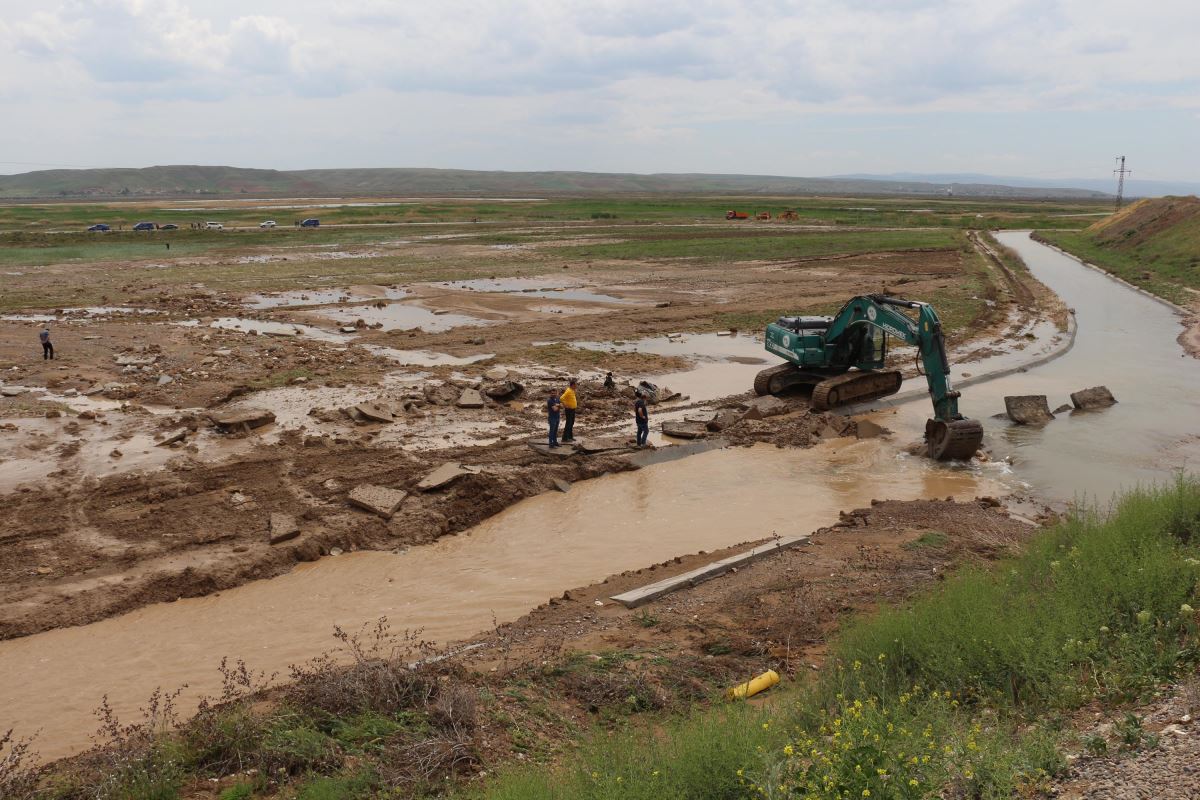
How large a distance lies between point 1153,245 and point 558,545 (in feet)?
180

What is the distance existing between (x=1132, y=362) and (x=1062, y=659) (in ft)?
73.6

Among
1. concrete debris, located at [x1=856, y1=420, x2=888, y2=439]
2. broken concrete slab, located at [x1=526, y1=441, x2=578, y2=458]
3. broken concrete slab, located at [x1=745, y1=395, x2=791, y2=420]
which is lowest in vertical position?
concrete debris, located at [x1=856, y1=420, x2=888, y2=439]

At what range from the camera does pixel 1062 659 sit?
6.91m

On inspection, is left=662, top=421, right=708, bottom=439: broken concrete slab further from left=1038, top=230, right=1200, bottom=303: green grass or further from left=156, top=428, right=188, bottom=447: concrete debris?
left=1038, top=230, right=1200, bottom=303: green grass

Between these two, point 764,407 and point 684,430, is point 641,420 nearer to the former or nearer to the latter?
point 684,430

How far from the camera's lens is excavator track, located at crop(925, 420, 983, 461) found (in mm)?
15859

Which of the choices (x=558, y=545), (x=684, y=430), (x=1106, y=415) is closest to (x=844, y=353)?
(x=684, y=430)

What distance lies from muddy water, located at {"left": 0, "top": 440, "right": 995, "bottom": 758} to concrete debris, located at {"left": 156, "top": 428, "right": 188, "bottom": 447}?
6.16 meters

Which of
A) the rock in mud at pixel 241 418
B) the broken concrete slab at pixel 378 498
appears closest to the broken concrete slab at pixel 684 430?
the broken concrete slab at pixel 378 498

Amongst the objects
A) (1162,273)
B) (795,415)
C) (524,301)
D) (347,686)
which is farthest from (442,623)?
(1162,273)

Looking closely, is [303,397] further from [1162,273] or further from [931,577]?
[1162,273]

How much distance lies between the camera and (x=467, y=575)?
11680 millimetres

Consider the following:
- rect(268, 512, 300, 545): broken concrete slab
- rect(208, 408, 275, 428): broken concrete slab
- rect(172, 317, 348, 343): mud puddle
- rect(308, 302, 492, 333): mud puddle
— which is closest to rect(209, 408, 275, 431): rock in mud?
rect(208, 408, 275, 428): broken concrete slab

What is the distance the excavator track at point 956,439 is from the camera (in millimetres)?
15859
